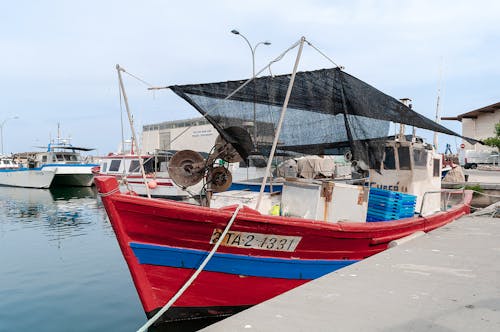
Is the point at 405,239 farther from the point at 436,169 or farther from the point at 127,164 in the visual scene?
the point at 127,164

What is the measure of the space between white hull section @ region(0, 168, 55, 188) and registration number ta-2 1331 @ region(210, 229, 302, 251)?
35290 millimetres

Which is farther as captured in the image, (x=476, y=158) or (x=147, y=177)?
(x=476, y=158)

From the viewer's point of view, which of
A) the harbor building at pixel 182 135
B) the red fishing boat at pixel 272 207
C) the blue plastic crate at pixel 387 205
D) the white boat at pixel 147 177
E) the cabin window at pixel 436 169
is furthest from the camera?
the harbor building at pixel 182 135

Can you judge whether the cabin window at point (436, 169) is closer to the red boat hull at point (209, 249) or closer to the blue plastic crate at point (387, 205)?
the blue plastic crate at point (387, 205)

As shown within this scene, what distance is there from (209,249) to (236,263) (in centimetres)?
50

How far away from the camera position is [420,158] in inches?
338

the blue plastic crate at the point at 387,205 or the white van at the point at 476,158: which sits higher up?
the white van at the point at 476,158

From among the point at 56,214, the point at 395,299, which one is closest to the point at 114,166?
the point at 56,214

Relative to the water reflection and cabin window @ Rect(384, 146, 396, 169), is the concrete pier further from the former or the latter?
the water reflection

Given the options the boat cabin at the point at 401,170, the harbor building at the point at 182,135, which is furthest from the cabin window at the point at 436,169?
the harbor building at the point at 182,135

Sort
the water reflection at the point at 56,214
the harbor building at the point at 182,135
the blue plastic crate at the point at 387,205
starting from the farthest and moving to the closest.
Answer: the harbor building at the point at 182,135
the water reflection at the point at 56,214
the blue plastic crate at the point at 387,205

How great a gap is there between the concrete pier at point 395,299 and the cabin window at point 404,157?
2.63 meters

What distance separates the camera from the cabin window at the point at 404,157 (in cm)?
823

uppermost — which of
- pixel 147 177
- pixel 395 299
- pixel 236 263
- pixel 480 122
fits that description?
pixel 480 122
